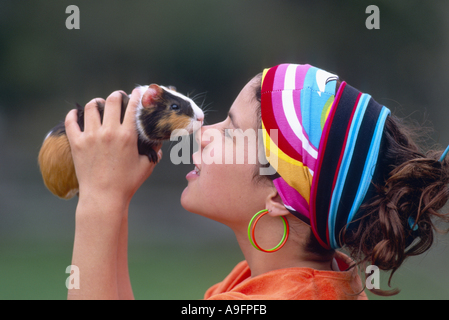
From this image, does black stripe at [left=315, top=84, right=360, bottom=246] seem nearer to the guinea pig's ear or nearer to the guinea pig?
the guinea pig

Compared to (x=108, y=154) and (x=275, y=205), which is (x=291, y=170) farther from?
(x=108, y=154)

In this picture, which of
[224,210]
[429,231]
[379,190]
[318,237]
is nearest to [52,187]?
[224,210]

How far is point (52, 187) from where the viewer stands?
3.47ft

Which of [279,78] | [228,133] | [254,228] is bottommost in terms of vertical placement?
[254,228]

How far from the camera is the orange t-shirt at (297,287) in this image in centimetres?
76

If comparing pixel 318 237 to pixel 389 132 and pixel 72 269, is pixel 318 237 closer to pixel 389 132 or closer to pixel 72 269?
pixel 389 132

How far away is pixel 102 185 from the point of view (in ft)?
2.98

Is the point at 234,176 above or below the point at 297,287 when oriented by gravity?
above

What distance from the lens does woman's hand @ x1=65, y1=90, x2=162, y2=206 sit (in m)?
0.92

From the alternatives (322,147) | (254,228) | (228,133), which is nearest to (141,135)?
(228,133)

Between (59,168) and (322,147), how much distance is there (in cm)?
80

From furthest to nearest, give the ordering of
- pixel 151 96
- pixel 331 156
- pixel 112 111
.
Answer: pixel 151 96
pixel 112 111
pixel 331 156

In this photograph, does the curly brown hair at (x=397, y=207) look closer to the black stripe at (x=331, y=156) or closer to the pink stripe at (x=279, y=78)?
the black stripe at (x=331, y=156)

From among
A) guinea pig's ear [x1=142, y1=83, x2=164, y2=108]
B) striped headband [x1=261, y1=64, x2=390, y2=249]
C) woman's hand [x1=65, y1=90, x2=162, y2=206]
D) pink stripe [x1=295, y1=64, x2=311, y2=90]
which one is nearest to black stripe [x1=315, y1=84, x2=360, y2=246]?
striped headband [x1=261, y1=64, x2=390, y2=249]
